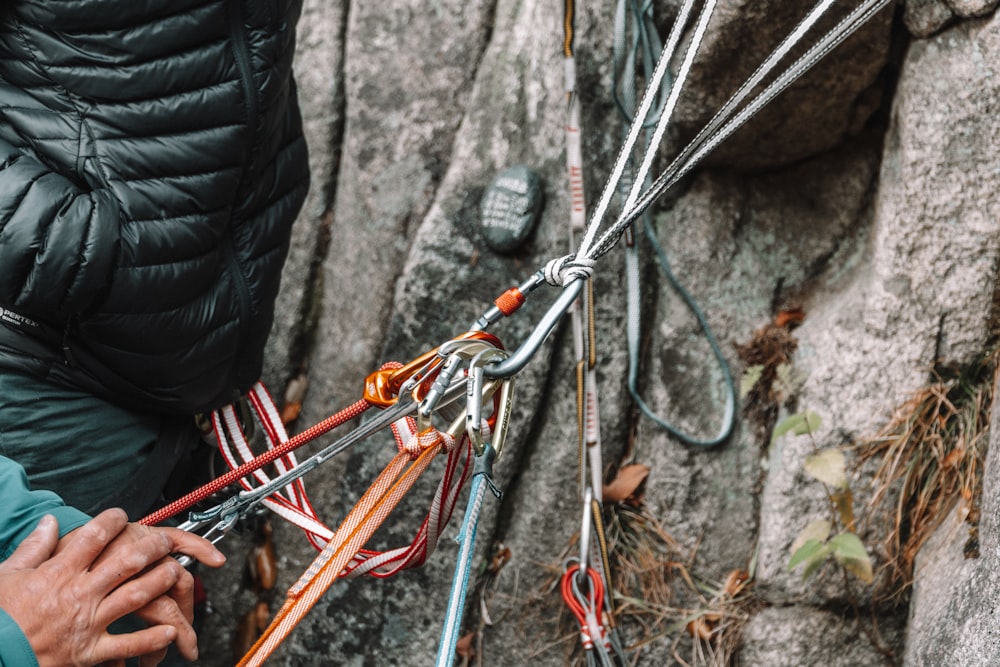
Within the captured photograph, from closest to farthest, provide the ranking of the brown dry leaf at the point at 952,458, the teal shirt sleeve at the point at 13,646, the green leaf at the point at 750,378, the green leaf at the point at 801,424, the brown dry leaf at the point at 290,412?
1. the teal shirt sleeve at the point at 13,646
2. the brown dry leaf at the point at 952,458
3. the green leaf at the point at 801,424
4. the green leaf at the point at 750,378
5. the brown dry leaf at the point at 290,412

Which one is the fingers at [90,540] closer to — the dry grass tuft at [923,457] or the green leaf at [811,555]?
the green leaf at [811,555]

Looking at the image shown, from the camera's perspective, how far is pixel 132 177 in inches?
65.6

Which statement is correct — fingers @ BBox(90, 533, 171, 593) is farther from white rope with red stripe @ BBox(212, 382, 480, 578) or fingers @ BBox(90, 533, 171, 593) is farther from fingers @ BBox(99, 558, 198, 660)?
white rope with red stripe @ BBox(212, 382, 480, 578)

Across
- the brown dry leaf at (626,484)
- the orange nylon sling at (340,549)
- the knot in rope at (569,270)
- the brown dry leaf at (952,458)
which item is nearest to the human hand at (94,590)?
the orange nylon sling at (340,549)

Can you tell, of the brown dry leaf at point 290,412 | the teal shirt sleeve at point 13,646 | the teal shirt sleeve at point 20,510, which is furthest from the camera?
the brown dry leaf at point 290,412

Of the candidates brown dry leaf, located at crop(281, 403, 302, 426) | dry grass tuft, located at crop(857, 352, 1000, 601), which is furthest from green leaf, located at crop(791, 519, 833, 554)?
brown dry leaf, located at crop(281, 403, 302, 426)

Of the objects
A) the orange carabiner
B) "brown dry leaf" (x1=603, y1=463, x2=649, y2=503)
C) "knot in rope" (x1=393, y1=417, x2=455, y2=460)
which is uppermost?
the orange carabiner

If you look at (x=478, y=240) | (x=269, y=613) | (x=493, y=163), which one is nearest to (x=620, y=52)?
(x=493, y=163)

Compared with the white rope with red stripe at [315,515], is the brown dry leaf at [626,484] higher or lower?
lower

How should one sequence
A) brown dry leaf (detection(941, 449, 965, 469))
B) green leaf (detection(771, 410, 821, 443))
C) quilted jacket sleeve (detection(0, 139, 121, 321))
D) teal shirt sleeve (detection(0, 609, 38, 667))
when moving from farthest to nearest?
green leaf (detection(771, 410, 821, 443))
brown dry leaf (detection(941, 449, 965, 469))
quilted jacket sleeve (detection(0, 139, 121, 321))
teal shirt sleeve (detection(0, 609, 38, 667))

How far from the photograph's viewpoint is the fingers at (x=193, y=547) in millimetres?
1639

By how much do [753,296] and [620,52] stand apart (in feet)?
2.79

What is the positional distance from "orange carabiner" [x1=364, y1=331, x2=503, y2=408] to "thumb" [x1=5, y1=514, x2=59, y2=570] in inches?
22.8

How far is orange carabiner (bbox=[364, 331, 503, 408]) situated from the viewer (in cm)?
164
